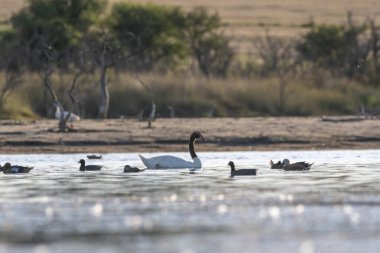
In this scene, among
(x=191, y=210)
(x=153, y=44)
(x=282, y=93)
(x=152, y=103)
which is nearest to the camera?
(x=191, y=210)

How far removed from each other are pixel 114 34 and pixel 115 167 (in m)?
26.6

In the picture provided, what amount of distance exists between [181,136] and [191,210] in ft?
52.7

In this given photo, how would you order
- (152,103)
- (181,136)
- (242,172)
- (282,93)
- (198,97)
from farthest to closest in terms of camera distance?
1. (282,93)
2. (198,97)
3. (152,103)
4. (181,136)
5. (242,172)

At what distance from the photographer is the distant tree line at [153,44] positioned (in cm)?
5031

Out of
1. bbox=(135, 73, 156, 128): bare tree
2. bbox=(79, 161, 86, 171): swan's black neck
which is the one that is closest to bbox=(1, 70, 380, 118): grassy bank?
bbox=(135, 73, 156, 128): bare tree

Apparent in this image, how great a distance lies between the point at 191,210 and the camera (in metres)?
19.1

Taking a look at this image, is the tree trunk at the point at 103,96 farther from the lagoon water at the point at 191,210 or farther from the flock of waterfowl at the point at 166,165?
the flock of waterfowl at the point at 166,165

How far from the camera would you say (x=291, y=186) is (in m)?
23.2

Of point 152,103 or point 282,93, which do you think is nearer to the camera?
point 152,103

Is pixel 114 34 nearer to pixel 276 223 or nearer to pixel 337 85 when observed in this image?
pixel 337 85

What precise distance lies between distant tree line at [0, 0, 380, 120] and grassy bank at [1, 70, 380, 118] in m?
1.31

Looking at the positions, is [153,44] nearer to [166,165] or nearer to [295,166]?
[166,165]

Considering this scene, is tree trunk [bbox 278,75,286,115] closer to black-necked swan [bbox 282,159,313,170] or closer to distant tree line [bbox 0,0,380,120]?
distant tree line [bbox 0,0,380,120]

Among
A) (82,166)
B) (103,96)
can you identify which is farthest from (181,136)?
(103,96)
